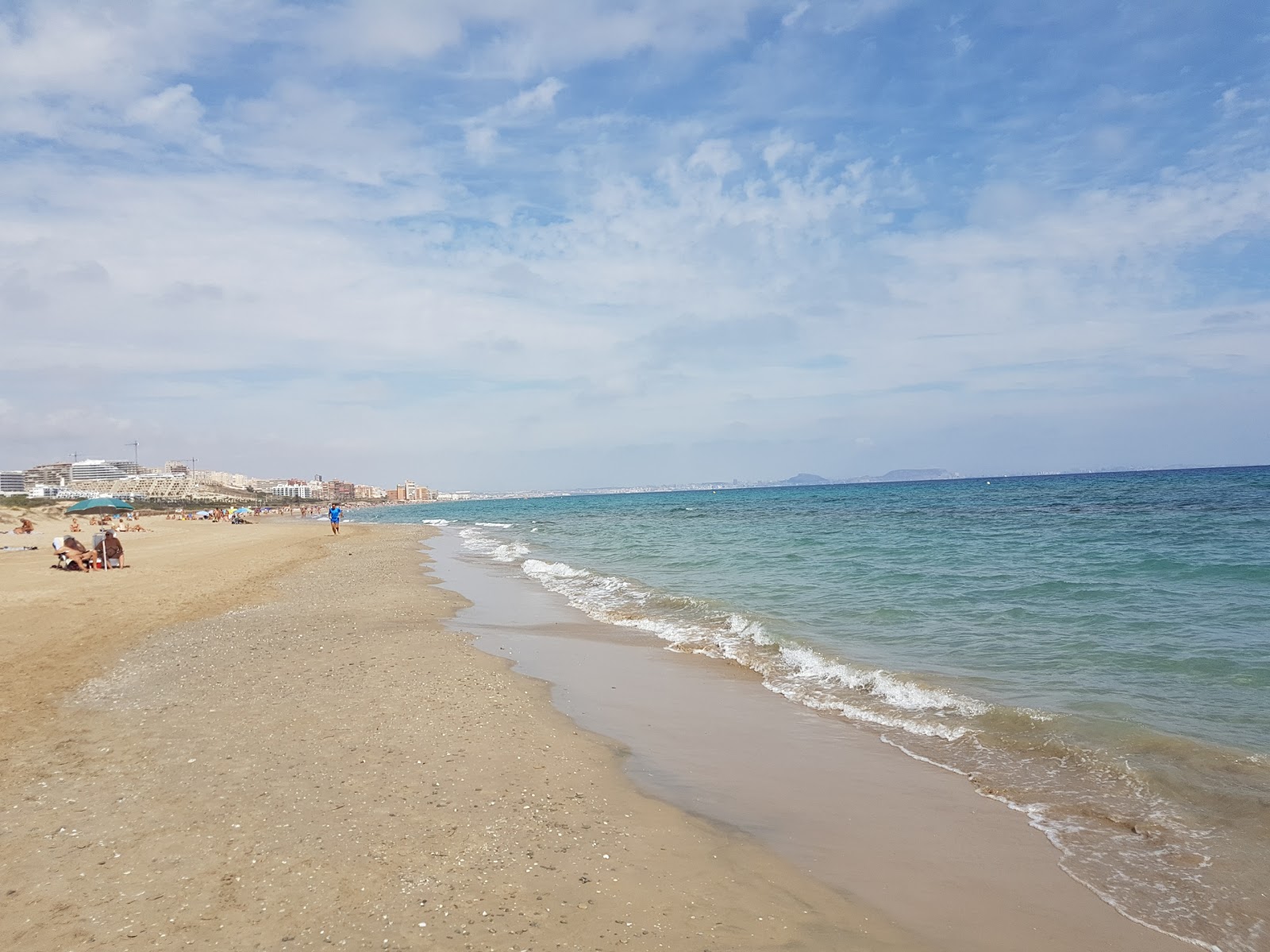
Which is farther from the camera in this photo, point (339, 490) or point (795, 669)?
point (339, 490)

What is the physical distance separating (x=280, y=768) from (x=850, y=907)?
13.9 feet

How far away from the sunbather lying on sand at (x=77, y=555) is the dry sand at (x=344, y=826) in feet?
39.9

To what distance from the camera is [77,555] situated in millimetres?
20141

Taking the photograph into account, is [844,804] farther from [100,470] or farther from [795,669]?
[100,470]

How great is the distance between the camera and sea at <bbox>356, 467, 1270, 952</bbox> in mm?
4773

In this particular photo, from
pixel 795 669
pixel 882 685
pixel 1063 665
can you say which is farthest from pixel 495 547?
pixel 1063 665

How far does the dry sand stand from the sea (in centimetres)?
228

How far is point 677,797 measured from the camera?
5.54 metres

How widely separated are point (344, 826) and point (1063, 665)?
8.35m

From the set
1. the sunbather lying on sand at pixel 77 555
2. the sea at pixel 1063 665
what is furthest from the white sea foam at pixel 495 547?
the sunbather lying on sand at pixel 77 555

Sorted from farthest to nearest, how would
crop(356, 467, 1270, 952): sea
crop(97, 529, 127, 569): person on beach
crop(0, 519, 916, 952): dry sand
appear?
crop(97, 529, 127, 569): person on beach, crop(356, 467, 1270, 952): sea, crop(0, 519, 916, 952): dry sand

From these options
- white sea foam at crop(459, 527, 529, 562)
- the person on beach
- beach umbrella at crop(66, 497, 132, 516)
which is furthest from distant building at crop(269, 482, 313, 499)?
the person on beach

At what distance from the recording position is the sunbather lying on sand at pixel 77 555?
65.4ft

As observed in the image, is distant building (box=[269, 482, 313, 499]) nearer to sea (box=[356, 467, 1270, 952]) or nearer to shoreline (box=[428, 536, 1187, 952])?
sea (box=[356, 467, 1270, 952])
